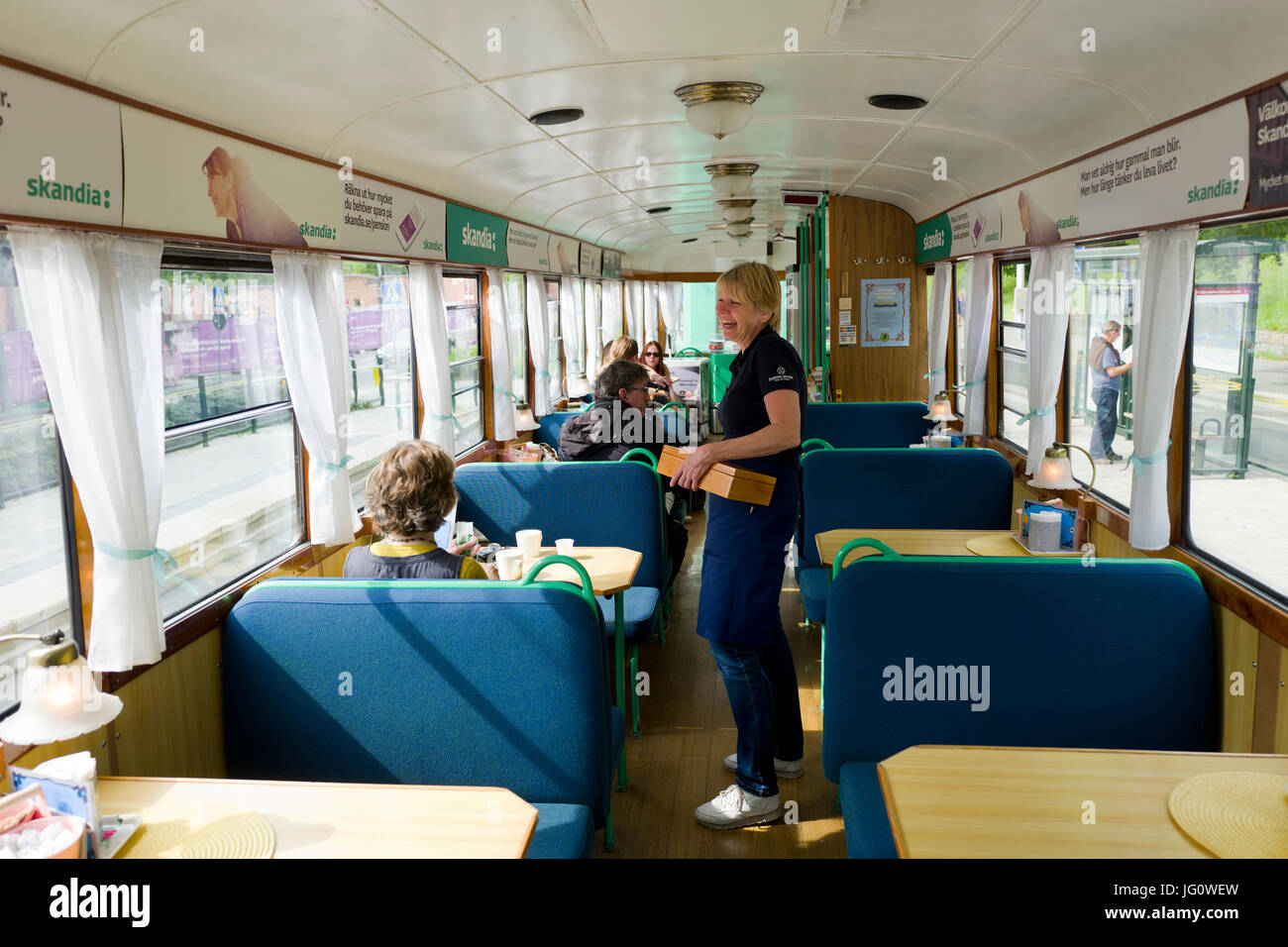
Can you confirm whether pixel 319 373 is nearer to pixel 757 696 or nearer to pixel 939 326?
pixel 757 696

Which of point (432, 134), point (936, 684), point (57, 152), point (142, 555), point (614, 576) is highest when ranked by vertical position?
point (432, 134)

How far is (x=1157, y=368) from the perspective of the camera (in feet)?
12.0

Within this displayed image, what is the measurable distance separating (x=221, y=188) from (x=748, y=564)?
2048mm

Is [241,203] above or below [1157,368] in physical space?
above

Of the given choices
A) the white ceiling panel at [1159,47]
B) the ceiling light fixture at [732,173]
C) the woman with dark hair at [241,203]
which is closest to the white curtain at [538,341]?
the ceiling light fixture at [732,173]

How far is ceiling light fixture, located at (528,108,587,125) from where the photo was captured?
172 inches

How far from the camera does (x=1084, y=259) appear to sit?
5215 mm

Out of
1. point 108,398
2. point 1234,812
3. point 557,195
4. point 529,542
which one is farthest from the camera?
point 557,195

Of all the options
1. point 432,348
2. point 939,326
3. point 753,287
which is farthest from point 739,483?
point 939,326

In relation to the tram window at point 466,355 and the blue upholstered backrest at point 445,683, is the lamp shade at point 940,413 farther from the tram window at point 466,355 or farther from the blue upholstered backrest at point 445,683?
the blue upholstered backrest at point 445,683

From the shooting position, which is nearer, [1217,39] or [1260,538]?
[1217,39]

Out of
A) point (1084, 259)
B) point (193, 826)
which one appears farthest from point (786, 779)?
point (1084, 259)
